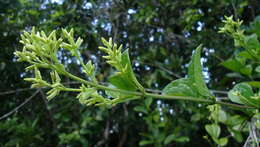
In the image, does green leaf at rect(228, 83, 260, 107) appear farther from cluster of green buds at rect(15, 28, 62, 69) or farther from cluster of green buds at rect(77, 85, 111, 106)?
cluster of green buds at rect(15, 28, 62, 69)

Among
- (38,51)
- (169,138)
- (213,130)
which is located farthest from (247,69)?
(38,51)

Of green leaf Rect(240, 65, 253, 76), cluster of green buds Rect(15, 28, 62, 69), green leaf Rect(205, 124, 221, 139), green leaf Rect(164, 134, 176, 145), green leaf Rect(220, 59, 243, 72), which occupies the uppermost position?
cluster of green buds Rect(15, 28, 62, 69)

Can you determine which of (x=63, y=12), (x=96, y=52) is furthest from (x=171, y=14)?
(x=63, y=12)

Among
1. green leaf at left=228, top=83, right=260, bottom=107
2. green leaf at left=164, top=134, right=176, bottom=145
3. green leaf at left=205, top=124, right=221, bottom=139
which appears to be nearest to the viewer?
green leaf at left=228, top=83, right=260, bottom=107

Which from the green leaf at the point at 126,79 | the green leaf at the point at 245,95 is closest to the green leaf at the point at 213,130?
the green leaf at the point at 245,95

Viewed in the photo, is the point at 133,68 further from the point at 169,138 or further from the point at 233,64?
the point at 233,64

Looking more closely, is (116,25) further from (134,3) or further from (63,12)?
(63,12)

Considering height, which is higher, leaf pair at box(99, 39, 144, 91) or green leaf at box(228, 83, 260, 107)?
leaf pair at box(99, 39, 144, 91)

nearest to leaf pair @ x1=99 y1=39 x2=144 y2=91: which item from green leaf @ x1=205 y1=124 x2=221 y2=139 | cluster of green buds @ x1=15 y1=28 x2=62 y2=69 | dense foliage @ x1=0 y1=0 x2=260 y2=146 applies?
cluster of green buds @ x1=15 y1=28 x2=62 y2=69
